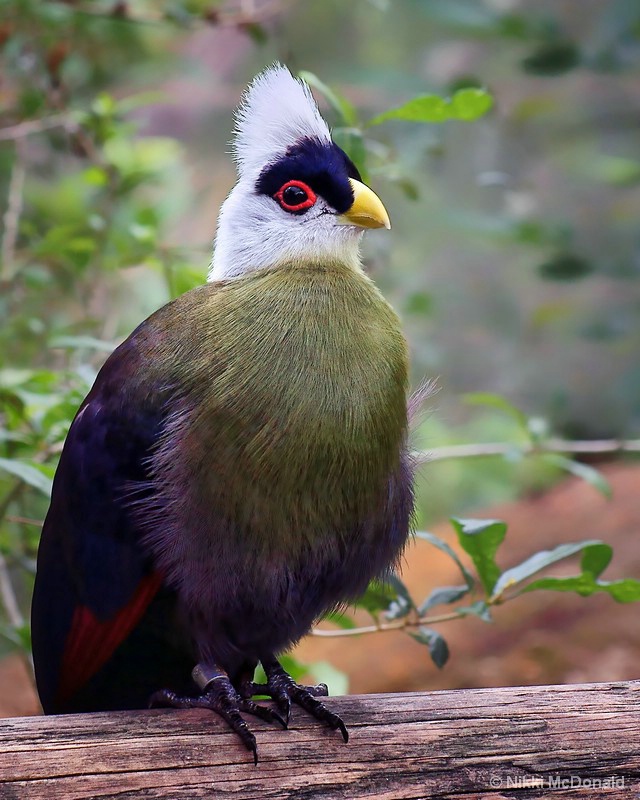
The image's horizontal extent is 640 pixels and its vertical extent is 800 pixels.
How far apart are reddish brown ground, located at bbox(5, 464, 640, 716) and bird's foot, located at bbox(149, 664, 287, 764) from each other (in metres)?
2.00

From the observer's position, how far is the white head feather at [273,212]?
1.76 m

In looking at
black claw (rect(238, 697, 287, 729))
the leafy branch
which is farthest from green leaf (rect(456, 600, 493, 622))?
black claw (rect(238, 697, 287, 729))

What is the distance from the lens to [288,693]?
1649mm

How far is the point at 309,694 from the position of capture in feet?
5.37

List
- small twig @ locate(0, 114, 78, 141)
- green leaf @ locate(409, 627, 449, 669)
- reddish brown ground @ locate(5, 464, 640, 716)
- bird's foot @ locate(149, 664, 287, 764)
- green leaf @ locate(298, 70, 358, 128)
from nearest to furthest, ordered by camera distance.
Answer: bird's foot @ locate(149, 664, 287, 764), green leaf @ locate(409, 627, 449, 669), green leaf @ locate(298, 70, 358, 128), small twig @ locate(0, 114, 78, 141), reddish brown ground @ locate(5, 464, 640, 716)

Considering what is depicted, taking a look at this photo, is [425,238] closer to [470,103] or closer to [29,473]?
[470,103]

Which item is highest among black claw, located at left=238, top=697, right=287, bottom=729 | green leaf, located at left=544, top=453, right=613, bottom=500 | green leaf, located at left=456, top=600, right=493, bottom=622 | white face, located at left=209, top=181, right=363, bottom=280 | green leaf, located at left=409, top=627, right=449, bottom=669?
white face, located at left=209, top=181, right=363, bottom=280

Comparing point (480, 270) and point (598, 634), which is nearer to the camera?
point (598, 634)

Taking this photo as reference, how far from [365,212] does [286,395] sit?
386 mm

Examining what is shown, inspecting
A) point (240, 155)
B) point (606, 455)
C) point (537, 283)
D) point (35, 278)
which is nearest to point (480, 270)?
point (537, 283)

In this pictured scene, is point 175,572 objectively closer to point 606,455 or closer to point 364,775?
point 364,775

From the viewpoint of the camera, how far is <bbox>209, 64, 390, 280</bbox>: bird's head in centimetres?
175

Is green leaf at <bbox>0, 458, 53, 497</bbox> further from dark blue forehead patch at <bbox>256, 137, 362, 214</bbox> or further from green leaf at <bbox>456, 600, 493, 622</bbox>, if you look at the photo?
green leaf at <bbox>456, 600, 493, 622</bbox>

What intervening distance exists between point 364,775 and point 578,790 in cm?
32
